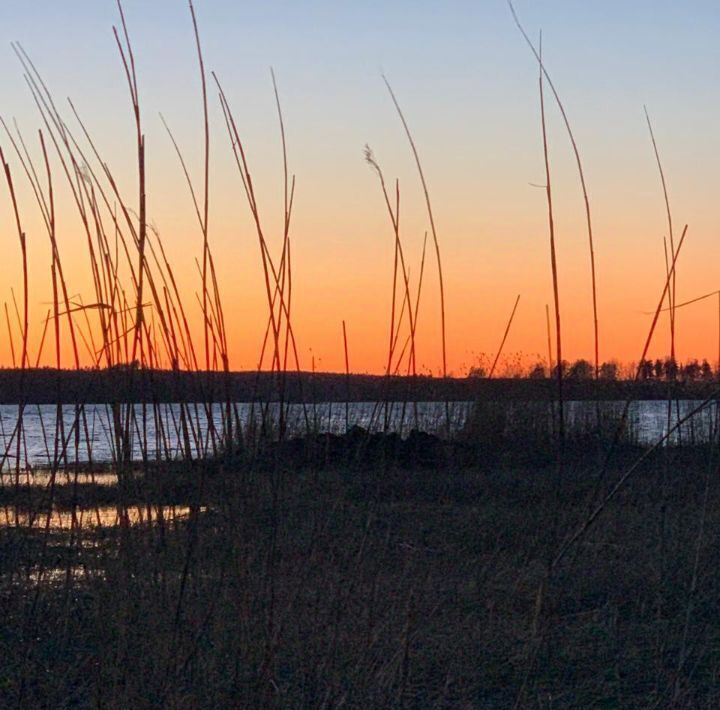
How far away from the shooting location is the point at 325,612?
8.09 ft

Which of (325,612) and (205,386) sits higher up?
(205,386)

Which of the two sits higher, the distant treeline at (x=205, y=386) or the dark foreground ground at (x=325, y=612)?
the distant treeline at (x=205, y=386)

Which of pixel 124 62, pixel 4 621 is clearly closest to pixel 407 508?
pixel 4 621

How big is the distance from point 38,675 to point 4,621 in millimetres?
319

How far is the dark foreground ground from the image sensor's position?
59.1 inches

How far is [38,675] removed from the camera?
2010 millimetres

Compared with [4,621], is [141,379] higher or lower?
higher

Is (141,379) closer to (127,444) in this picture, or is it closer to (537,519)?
(127,444)

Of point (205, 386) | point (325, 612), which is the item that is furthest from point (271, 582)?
point (325, 612)

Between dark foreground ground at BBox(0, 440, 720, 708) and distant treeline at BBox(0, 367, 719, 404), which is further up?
distant treeline at BBox(0, 367, 719, 404)

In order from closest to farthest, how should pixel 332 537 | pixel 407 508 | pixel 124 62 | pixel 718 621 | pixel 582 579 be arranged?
pixel 124 62
pixel 332 537
pixel 718 621
pixel 582 579
pixel 407 508

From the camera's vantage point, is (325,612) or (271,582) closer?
(271,582)

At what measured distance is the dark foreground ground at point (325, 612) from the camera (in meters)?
1.50

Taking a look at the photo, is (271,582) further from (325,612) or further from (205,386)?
(325,612)
